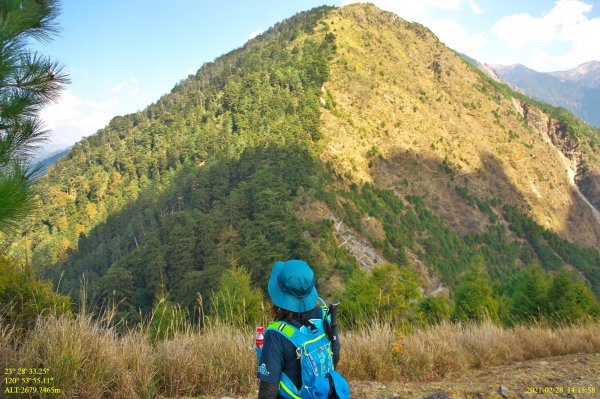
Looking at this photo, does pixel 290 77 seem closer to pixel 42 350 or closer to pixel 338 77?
pixel 338 77

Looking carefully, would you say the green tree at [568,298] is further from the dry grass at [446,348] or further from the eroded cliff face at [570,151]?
the eroded cliff face at [570,151]

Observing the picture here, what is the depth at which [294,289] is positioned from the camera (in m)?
2.07

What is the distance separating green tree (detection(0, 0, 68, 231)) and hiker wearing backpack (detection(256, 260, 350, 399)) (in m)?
1.87

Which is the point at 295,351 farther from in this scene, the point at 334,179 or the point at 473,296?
the point at 334,179

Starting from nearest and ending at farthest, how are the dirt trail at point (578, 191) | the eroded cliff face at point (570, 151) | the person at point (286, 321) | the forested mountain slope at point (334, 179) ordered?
the person at point (286, 321) → the forested mountain slope at point (334, 179) → the dirt trail at point (578, 191) → the eroded cliff face at point (570, 151)

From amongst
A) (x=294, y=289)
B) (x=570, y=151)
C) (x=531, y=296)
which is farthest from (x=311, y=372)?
(x=570, y=151)

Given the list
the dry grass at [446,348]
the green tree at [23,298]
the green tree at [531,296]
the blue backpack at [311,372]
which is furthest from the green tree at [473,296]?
the blue backpack at [311,372]

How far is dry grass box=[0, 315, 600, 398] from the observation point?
2889 millimetres

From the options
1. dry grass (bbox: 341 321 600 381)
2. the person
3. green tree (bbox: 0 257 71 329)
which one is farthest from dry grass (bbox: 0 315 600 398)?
the person

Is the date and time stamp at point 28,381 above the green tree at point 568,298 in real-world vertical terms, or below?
above

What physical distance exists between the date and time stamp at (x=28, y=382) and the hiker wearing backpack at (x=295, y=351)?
1.71m

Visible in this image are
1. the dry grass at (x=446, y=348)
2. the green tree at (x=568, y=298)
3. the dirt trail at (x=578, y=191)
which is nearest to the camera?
the dry grass at (x=446, y=348)

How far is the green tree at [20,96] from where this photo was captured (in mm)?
2588

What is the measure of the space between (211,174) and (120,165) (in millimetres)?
35222
